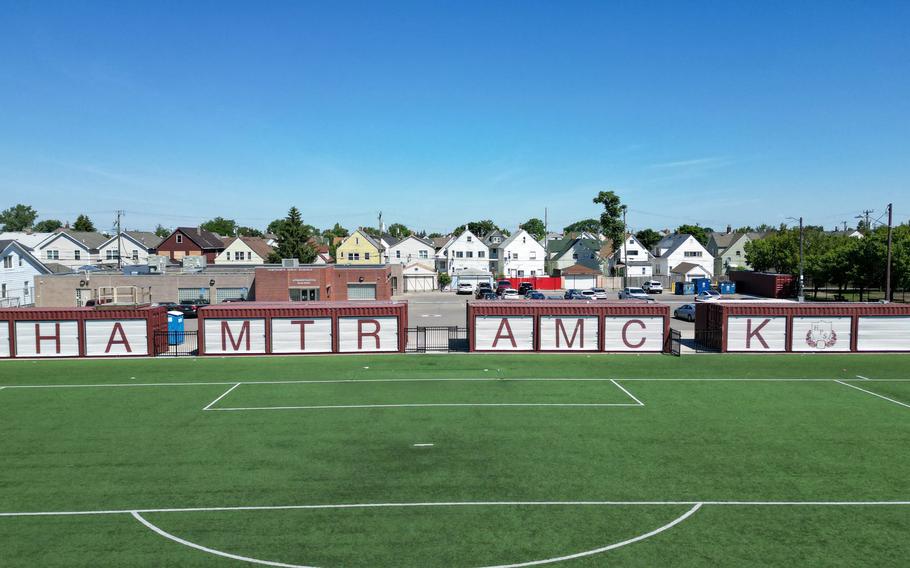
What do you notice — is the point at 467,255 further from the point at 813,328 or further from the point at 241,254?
the point at 813,328

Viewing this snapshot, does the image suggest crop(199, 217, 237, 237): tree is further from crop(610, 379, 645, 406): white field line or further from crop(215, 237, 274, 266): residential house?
crop(610, 379, 645, 406): white field line

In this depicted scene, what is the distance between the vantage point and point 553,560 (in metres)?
11.9

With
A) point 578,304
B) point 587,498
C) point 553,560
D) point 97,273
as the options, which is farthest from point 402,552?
point 97,273

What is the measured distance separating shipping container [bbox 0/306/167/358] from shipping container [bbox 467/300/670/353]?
59.8 feet

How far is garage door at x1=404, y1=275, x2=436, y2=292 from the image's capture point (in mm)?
82625

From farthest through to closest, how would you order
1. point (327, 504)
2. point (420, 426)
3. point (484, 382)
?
point (484, 382)
point (420, 426)
point (327, 504)

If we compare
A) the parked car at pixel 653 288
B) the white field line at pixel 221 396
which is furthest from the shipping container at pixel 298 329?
the parked car at pixel 653 288

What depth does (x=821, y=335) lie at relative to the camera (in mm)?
34656

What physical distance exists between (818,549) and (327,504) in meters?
10.7

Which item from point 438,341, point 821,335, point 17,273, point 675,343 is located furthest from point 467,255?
point 821,335

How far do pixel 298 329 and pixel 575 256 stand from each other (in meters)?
71.3

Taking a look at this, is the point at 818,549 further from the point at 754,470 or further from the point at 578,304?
the point at 578,304

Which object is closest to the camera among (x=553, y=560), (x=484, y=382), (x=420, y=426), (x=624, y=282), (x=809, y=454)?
(x=553, y=560)

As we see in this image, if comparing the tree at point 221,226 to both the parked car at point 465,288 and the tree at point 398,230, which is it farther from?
the parked car at point 465,288
